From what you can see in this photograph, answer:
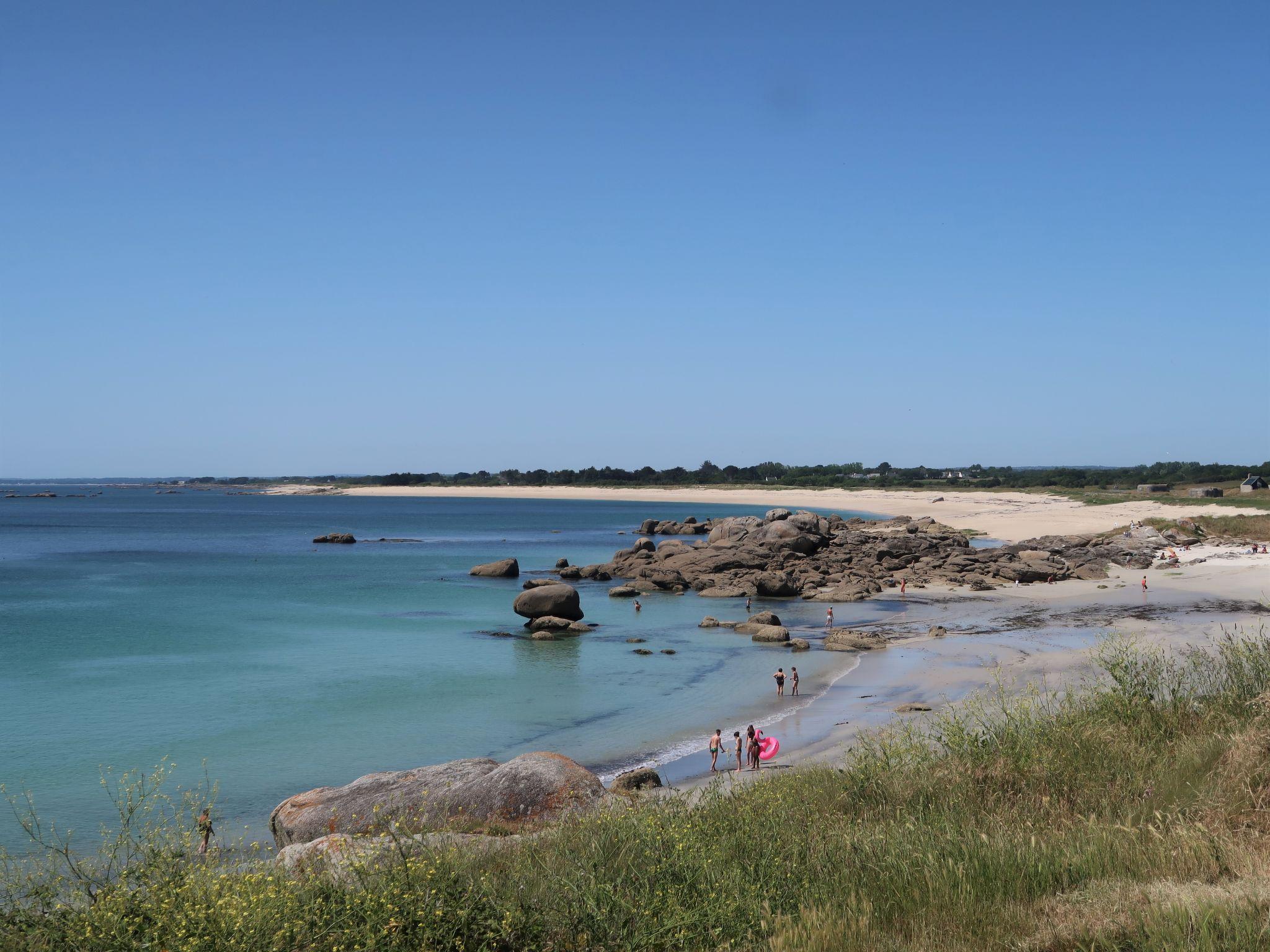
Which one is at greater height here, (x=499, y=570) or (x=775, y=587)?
(x=775, y=587)

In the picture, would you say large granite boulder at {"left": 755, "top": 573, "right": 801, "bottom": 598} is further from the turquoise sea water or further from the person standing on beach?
the person standing on beach

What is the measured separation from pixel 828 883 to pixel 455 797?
25.1 feet

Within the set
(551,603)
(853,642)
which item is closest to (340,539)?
(551,603)

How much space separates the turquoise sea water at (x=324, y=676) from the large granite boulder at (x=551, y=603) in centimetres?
122

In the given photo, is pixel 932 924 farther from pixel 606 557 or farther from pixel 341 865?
pixel 606 557

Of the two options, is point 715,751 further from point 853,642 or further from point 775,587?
point 775,587

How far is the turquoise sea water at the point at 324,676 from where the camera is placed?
21359 millimetres

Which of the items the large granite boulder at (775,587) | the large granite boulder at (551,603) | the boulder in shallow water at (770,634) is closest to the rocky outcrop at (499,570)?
the large granite boulder at (775,587)

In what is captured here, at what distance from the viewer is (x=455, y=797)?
1362cm

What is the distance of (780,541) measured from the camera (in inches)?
2527

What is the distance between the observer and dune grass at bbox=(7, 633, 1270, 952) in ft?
20.7

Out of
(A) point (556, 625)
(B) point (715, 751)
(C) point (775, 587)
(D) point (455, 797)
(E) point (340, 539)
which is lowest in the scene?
(A) point (556, 625)

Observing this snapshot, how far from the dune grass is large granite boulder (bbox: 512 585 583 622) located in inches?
1215

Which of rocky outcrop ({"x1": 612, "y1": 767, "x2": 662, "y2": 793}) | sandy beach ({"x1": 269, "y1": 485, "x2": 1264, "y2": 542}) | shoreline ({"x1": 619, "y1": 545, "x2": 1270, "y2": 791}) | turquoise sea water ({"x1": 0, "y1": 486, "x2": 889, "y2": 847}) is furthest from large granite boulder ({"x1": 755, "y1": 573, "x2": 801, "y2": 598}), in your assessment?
sandy beach ({"x1": 269, "y1": 485, "x2": 1264, "y2": 542})
